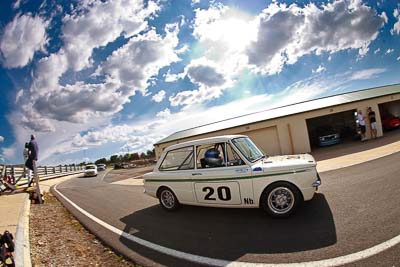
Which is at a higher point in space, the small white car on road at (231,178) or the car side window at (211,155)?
the car side window at (211,155)

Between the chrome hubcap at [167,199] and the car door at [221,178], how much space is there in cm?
95

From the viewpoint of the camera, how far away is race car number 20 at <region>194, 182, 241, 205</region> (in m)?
5.00

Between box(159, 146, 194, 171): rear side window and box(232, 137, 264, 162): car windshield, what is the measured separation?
1.23 metres

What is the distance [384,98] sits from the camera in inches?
735

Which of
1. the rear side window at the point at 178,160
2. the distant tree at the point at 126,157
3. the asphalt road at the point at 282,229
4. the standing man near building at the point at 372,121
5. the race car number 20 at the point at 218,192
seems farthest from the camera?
the distant tree at the point at 126,157

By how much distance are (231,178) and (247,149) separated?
3.07 ft

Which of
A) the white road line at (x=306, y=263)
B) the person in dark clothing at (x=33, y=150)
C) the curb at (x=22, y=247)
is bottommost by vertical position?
the white road line at (x=306, y=263)

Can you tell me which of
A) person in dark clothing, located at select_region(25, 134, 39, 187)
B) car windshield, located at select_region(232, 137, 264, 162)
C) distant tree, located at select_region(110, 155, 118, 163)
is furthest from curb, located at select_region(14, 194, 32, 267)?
distant tree, located at select_region(110, 155, 118, 163)

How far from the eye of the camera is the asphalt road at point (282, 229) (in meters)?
3.34

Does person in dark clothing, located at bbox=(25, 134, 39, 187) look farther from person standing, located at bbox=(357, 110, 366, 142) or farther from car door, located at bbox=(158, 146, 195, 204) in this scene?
person standing, located at bbox=(357, 110, 366, 142)

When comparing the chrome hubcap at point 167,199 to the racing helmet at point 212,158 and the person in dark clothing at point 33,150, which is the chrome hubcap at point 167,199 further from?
the person in dark clothing at point 33,150

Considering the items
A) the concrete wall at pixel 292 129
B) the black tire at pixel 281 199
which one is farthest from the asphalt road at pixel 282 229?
the concrete wall at pixel 292 129

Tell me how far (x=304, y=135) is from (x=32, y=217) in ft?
56.0

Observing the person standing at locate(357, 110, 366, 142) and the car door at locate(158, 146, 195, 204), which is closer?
the car door at locate(158, 146, 195, 204)
